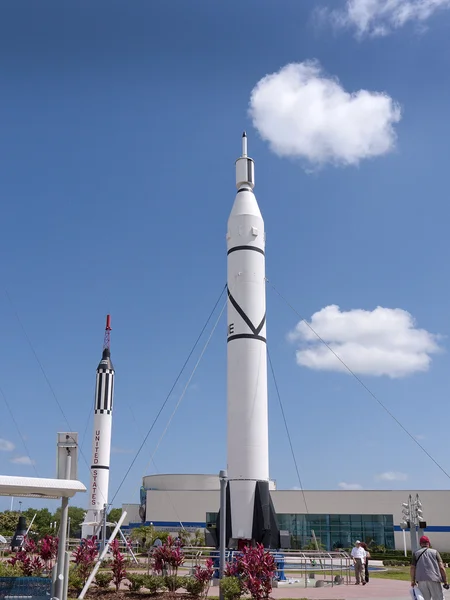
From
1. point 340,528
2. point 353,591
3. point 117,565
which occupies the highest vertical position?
point 117,565

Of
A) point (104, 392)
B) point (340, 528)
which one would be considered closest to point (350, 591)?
point (104, 392)

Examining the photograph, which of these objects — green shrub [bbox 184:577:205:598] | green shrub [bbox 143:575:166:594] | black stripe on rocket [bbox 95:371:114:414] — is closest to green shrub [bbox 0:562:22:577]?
green shrub [bbox 143:575:166:594]

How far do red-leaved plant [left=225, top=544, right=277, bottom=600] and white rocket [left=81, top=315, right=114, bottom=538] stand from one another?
27.2 metres

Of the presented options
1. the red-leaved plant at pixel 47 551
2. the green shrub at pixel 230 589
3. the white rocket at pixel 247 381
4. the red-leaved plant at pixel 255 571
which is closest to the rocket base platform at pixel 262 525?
the white rocket at pixel 247 381

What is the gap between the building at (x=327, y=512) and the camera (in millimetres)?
44156

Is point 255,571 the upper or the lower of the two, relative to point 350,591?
upper

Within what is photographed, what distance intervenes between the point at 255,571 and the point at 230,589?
2.79 feet

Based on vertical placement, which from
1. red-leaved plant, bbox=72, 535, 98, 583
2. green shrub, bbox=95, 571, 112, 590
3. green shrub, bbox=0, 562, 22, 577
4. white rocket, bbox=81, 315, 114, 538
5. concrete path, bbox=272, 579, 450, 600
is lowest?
concrete path, bbox=272, 579, 450, 600

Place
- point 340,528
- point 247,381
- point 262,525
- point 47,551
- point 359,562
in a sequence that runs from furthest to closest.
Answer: point 340,528, point 247,381, point 262,525, point 359,562, point 47,551

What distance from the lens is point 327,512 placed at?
46.3 m

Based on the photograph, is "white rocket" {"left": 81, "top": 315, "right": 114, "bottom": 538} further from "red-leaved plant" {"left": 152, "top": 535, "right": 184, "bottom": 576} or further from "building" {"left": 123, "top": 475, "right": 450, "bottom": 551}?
"red-leaved plant" {"left": 152, "top": 535, "right": 184, "bottom": 576}

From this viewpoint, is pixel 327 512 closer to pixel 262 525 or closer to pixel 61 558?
pixel 262 525

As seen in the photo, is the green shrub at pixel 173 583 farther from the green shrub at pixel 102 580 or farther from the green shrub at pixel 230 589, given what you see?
the green shrub at pixel 230 589

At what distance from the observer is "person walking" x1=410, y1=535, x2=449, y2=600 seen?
11.3 metres
